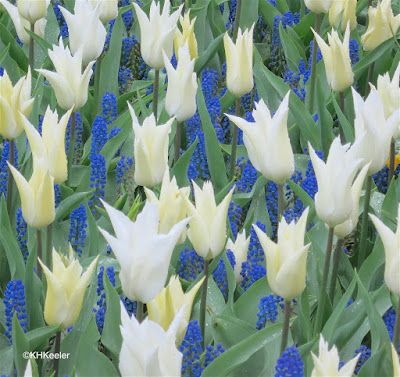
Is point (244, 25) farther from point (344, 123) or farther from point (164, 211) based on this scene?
point (164, 211)

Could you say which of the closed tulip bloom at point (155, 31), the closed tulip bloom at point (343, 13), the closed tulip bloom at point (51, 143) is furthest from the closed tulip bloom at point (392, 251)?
the closed tulip bloom at point (343, 13)

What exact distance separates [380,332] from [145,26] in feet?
3.93

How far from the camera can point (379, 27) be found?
2.85 m

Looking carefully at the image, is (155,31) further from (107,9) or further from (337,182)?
(337,182)

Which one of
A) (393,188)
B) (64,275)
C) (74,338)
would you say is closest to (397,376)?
(64,275)

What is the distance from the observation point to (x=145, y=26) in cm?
253

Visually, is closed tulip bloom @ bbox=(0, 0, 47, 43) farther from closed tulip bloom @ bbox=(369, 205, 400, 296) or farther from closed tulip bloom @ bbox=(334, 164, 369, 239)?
closed tulip bloom @ bbox=(369, 205, 400, 296)

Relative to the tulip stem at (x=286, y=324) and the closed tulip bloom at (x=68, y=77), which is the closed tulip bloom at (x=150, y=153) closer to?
the closed tulip bloom at (x=68, y=77)

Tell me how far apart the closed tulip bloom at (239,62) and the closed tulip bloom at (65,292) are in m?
0.95

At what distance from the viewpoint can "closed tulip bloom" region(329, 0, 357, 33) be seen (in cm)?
298

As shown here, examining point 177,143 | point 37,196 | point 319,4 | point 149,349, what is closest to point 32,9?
point 177,143

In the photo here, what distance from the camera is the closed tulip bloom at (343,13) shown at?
9.77 ft

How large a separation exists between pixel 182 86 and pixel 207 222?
2.18ft

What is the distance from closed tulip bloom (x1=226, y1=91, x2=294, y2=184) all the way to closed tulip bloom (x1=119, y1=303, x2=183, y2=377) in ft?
2.24
